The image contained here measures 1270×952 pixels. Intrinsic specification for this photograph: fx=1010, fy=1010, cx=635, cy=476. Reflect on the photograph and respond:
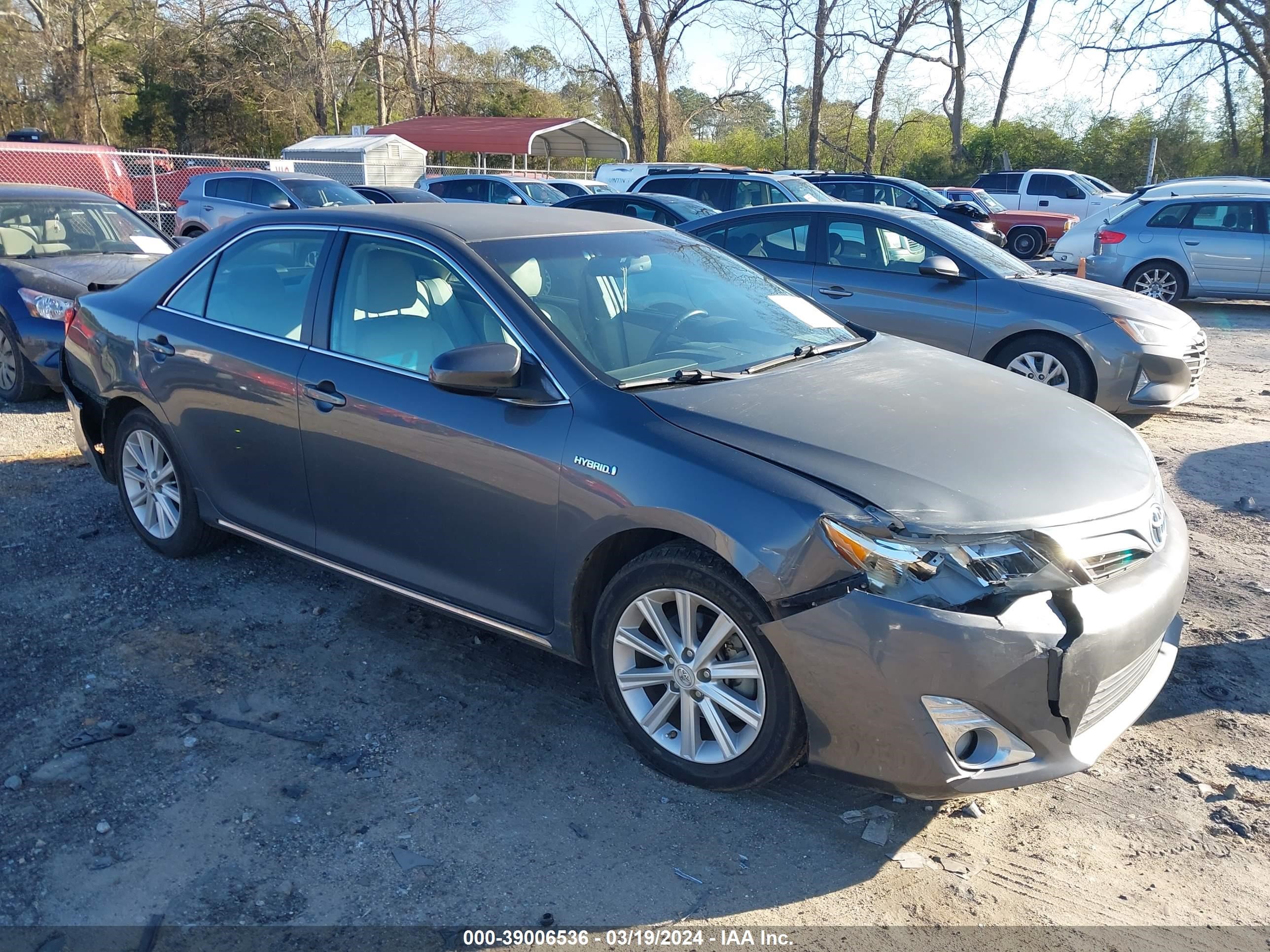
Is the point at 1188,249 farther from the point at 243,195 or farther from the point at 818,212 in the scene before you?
the point at 243,195

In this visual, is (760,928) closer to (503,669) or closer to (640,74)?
(503,669)

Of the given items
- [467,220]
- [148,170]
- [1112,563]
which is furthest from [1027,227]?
[1112,563]

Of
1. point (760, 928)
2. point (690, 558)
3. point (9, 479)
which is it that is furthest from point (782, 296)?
point (9, 479)

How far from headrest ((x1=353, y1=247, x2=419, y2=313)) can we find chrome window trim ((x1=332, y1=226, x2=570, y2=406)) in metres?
0.06

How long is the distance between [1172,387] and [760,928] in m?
6.10

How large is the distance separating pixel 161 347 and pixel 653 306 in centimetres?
229

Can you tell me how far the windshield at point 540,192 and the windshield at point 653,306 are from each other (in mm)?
16724

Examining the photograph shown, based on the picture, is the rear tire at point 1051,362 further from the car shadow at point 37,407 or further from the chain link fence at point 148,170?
the chain link fence at point 148,170

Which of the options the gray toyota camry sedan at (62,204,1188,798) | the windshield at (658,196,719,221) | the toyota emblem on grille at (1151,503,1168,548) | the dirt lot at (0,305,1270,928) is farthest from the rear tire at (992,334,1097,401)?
the windshield at (658,196,719,221)

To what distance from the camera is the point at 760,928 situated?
8.78 feet

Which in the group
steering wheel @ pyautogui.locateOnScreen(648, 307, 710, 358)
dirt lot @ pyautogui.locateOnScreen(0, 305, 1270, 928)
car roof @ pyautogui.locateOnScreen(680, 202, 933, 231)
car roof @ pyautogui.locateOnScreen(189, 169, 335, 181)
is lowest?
→ dirt lot @ pyautogui.locateOnScreen(0, 305, 1270, 928)

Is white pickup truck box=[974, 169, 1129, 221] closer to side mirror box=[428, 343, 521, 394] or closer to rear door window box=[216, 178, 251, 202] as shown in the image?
rear door window box=[216, 178, 251, 202]

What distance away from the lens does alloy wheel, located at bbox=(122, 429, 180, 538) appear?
483 centimetres

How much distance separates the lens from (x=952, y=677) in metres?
2.67
